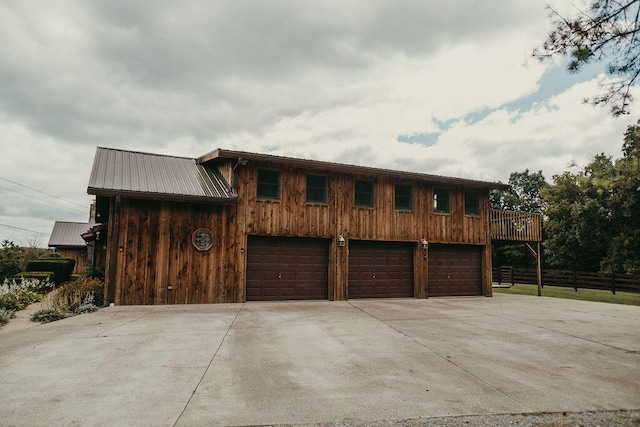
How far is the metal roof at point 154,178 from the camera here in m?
11.6

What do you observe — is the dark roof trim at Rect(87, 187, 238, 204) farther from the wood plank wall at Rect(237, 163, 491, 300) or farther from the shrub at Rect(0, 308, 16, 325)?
the shrub at Rect(0, 308, 16, 325)

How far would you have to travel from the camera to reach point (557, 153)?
35.3m

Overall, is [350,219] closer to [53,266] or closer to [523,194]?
[53,266]

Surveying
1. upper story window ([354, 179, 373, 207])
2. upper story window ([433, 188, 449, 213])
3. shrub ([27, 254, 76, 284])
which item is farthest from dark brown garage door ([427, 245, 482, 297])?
shrub ([27, 254, 76, 284])

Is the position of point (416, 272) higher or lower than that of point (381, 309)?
higher

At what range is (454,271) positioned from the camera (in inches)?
654

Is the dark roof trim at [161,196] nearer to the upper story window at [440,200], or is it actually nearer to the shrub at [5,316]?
the shrub at [5,316]

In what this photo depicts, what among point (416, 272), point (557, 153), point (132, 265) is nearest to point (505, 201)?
point (557, 153)

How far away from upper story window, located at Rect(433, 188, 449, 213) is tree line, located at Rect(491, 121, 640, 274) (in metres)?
10.7

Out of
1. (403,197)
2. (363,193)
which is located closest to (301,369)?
(363,193)

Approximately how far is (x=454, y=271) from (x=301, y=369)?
12982 mm

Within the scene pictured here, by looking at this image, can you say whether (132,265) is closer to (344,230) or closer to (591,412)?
(344,230)

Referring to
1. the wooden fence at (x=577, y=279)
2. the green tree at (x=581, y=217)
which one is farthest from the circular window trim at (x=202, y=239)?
the green tree at (x=581, y=217)

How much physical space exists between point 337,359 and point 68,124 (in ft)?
91.0
